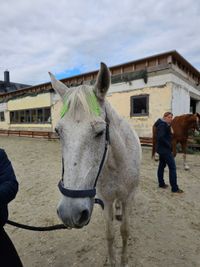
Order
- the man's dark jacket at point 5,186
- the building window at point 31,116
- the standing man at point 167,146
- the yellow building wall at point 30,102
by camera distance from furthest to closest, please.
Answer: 1. the building window at point 31,116
2. the yellow building wall at point 30,102
3. the standing man at point 167,146
4. the man's dark jacket at point 5,186

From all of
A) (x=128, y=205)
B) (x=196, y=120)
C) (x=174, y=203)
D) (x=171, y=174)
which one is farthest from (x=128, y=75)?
(x=128, y=205)

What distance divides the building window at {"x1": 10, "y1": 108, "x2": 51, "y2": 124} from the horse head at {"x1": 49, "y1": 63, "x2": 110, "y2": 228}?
14752mm

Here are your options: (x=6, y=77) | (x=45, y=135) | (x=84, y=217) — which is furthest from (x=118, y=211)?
(x=6, y=77)

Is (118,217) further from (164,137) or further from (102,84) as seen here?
(102,84)

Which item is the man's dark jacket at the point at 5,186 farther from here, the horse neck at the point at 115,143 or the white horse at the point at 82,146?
the horse neck at the point at 115,143

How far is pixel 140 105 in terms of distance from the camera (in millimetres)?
10438

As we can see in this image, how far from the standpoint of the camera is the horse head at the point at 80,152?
1210mm

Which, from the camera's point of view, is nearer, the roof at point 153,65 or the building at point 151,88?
the building at point 151,88

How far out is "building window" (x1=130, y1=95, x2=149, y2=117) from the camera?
10.1 meters

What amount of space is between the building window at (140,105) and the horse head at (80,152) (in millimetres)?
8974

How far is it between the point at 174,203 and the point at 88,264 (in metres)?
2.31

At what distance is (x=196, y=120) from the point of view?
22.1ft

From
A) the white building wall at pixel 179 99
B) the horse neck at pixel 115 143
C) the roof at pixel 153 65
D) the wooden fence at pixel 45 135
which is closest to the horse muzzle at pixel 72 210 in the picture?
the horse neck at pixel 115 143

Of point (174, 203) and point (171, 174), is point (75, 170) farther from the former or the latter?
point (171, 174)
